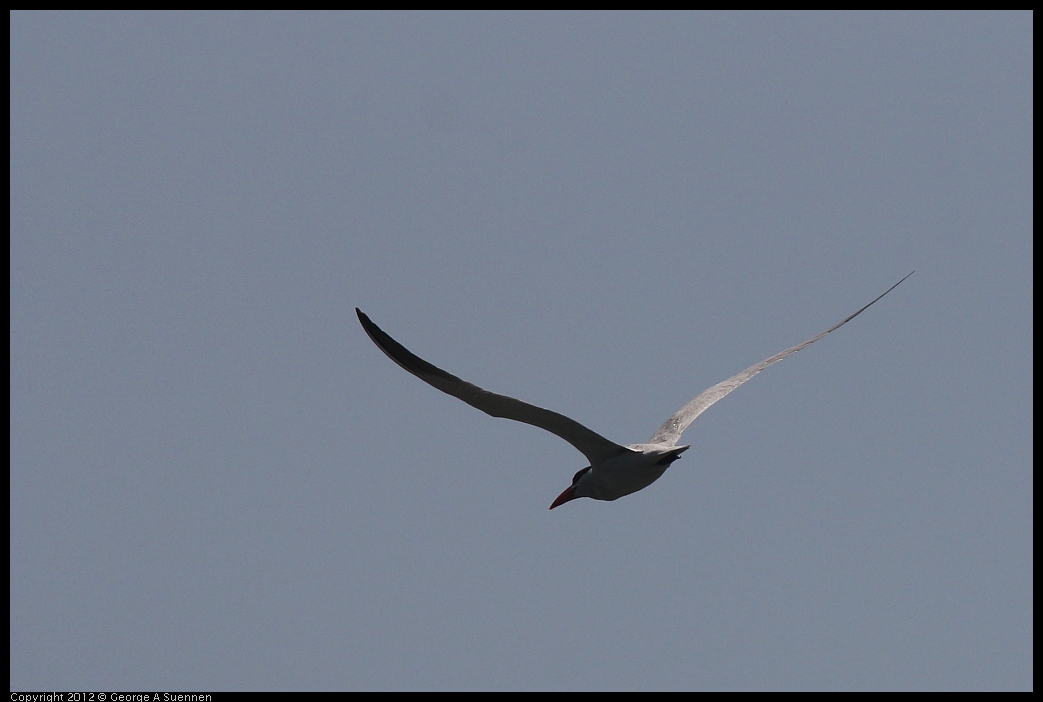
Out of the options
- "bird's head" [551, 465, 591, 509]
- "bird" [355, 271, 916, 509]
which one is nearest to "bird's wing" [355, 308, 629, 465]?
"bird" [355, 271, 916, 509]

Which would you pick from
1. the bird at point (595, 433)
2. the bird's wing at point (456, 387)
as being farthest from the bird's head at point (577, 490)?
the bird's wing at point (456, 387)

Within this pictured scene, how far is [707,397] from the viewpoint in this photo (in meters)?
15.3

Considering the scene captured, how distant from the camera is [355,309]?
10.5 m

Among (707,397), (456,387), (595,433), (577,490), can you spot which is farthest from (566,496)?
(456,387)

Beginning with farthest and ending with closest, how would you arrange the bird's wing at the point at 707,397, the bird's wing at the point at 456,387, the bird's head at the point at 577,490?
the bird's wing at the point at 707,397, the bird's head at the point at 577,490, the bird's wing at the point at 456,387

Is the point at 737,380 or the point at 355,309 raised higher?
the point at 737,380

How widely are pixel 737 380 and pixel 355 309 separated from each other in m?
7.33

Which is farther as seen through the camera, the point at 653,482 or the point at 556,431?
the point at 653,482

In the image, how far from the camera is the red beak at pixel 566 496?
45.4ft

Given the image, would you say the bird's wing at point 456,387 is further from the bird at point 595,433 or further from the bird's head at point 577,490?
the bird's head at point 577,490

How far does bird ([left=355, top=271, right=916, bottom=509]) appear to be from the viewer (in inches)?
418

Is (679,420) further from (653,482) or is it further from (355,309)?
(355,309)
